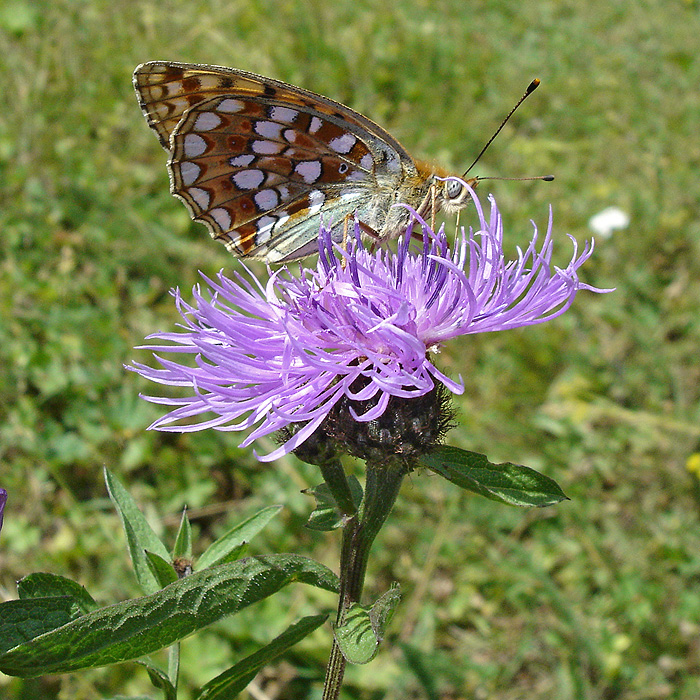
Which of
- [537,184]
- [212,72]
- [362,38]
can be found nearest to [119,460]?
[212,72]

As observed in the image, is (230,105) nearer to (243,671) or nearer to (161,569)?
(161,569)

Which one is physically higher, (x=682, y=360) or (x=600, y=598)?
(x=682, y=360)

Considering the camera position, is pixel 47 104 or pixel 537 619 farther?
pixel 47 104

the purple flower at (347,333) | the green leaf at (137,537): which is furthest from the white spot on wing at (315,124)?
the green leaf at (137,537)

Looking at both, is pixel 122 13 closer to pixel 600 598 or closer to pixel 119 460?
pixel 119 460

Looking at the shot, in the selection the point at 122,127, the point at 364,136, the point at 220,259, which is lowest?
the point at 220,259

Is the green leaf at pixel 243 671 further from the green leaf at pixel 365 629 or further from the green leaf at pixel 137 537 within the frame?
the green leaf at pixel 137 537

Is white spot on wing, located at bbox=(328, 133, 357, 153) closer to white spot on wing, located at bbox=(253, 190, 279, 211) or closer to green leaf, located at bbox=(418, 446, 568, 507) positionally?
white spot on wing, located at bbox=(253, 190, 279, 211)
